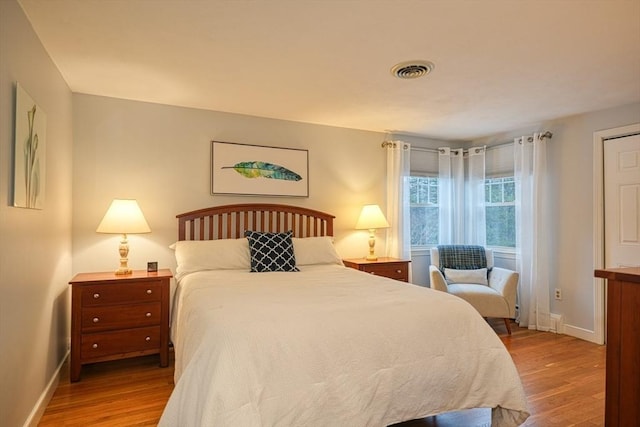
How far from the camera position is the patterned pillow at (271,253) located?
310 centimetres

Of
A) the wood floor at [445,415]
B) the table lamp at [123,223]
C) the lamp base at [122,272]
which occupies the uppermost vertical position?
the table lamp at [123,223]

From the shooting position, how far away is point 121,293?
2.79 metres

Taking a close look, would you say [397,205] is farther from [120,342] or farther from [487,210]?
[120,342]

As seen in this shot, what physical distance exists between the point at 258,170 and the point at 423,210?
228 centimetres

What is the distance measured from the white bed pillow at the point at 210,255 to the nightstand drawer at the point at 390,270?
1.33 metres

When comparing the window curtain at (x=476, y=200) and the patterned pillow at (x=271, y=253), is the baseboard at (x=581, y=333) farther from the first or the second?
the patterned pillow at (x=271, y=253)

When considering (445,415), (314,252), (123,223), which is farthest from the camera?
(314,252)

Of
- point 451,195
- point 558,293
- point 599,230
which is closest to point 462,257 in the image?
point 451,195

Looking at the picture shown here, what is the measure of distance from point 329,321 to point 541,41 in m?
2.08

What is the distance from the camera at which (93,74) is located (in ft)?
8.90

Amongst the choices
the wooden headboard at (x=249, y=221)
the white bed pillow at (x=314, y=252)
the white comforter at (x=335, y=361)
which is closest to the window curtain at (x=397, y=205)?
the wooden headboard at (x=249, y=221)

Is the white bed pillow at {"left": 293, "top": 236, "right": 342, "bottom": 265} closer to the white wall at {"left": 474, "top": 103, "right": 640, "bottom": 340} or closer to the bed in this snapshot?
the bed

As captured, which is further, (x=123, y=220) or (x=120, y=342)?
(x=123, y=220)

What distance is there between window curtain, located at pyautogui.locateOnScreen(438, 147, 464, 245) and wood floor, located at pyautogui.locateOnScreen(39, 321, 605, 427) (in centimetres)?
168
